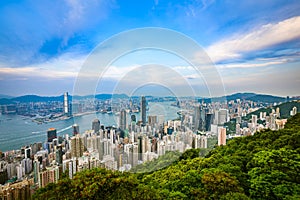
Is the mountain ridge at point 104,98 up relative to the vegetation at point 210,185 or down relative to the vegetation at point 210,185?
up

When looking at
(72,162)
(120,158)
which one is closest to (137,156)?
(120,158)

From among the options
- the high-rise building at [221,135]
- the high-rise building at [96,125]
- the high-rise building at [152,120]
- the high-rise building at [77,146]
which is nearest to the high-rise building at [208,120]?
the high-rise building at [221,135]

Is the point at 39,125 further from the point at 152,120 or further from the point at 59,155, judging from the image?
the point at 152,120

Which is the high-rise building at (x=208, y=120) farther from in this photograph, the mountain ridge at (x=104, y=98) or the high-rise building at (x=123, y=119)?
the high-rise building at (x=123, y=119)

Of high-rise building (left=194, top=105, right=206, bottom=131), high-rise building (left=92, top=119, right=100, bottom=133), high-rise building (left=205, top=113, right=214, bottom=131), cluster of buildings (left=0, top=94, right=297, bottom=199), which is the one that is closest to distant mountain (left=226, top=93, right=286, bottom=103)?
cluster of buildings (left=0, top=94, right=297, bottom=199)

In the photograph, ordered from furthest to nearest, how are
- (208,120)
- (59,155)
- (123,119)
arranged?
(59,155), (208,120), (123,119)

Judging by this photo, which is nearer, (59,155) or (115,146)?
(115,146)

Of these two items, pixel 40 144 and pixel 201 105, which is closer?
pixel 201 105

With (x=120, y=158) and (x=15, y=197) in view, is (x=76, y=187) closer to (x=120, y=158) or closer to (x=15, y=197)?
(x=120, y=158)

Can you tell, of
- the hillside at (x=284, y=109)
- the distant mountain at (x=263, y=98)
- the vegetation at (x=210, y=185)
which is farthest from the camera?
the hillside at (x=284, y=109)

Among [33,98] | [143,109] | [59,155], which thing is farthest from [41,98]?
[143,109]

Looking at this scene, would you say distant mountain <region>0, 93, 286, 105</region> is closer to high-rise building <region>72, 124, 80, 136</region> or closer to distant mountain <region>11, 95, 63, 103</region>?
distant mountain <region>11, 95, 63, 103</region>
